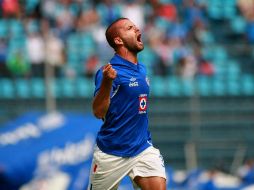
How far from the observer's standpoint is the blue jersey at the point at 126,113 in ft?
27.5

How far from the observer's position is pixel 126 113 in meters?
8.41

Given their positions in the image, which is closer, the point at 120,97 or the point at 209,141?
the point at 120,97

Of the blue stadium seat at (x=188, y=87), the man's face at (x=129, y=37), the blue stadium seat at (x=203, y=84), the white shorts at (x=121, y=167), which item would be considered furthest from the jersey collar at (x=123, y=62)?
the blue stadium seat at (x=203, y=84)

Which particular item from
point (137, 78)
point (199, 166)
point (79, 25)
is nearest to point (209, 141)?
point (199, 166)

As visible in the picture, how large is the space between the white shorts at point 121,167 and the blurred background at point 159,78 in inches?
213

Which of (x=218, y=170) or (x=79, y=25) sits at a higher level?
(x=79, y=25)

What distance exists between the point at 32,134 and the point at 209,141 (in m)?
5.34

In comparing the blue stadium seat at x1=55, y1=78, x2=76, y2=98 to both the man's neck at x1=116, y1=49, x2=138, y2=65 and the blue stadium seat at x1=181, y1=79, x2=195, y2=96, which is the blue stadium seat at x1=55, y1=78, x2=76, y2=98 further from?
the man's neck at x1=116, y1=49, x2=138, y2=65

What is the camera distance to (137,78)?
8.47 metres

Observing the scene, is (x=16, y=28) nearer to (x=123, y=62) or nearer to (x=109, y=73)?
(x=123, y=62)

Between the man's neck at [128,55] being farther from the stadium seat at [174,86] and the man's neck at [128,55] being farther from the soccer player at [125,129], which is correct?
the stadium seat at [174,86]

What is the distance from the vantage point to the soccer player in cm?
838

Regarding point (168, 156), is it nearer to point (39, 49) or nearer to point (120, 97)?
point (39, 49)

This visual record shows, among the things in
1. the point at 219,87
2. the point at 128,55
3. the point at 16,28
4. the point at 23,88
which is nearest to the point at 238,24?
the point at 219,87
